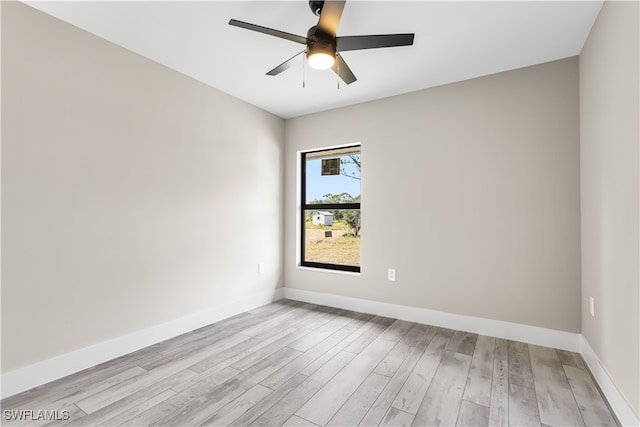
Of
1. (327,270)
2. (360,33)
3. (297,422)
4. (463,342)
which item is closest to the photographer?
(297,422)

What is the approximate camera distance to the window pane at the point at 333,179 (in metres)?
3.74

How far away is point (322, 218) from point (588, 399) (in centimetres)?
286

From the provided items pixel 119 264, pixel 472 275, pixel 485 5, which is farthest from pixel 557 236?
pixel 119 264

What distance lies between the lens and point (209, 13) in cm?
202

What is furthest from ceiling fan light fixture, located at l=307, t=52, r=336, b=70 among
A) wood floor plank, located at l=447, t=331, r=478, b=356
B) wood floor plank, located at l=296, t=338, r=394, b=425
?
wood floor plank, located at l=447, t=331, r=478, b=356

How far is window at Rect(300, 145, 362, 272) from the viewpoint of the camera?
3.73 metres

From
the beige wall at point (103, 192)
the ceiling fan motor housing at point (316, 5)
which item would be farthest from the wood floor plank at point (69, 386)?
the ceiling fan motor housing at point (316, 5)

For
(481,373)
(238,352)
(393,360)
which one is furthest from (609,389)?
(238,352)

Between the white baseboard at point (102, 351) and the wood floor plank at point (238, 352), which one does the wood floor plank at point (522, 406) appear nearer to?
the wood floor plank at point (238, 352)

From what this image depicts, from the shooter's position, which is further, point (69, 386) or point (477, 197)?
point (477, 197)

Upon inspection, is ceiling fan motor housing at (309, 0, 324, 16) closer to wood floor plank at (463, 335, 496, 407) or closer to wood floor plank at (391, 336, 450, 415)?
wood floor plank at (391, 336, 450, 415)

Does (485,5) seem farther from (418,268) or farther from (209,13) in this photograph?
(418,268)

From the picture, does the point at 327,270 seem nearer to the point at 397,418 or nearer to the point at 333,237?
the point at 333,237

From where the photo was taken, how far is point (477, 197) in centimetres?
286
